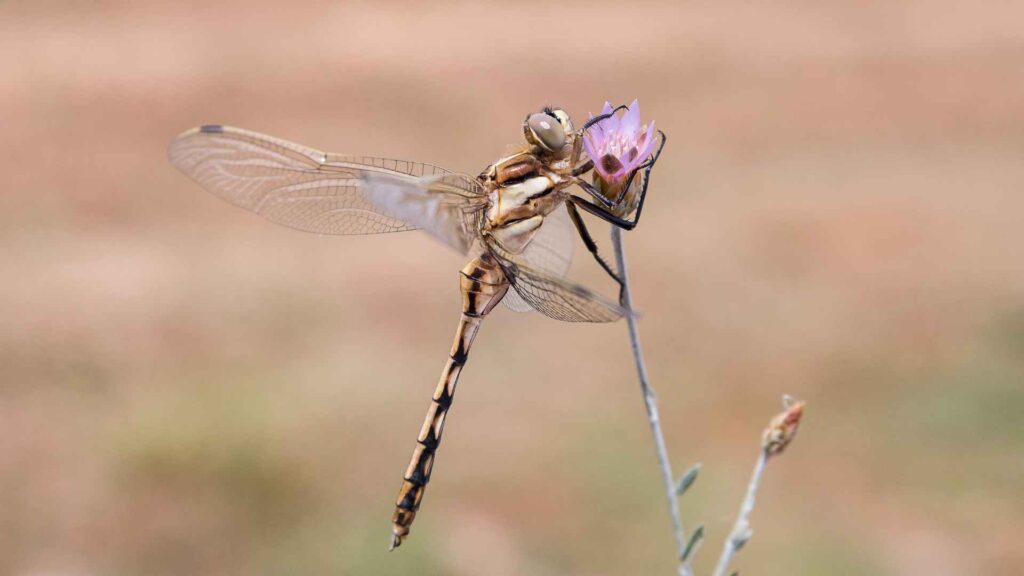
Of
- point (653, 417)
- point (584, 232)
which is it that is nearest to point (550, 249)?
point (584, 232)

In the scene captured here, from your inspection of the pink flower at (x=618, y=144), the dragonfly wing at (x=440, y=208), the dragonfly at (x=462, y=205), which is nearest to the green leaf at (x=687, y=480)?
the dragonfly at (x=462, y=205)

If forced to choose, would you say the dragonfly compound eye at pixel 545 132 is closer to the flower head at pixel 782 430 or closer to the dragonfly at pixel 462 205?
the dragonfly at pixel 462 205

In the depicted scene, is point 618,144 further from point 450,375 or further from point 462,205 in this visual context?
point 450,375

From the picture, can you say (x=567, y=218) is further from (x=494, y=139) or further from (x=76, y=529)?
(x=494, y=139)

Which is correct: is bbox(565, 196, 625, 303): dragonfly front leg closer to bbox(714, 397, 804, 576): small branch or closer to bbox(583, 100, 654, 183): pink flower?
bbox(583, 100, 654, 183): pink flower

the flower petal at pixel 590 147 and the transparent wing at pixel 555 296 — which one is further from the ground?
the flower petal at pixel 590 147

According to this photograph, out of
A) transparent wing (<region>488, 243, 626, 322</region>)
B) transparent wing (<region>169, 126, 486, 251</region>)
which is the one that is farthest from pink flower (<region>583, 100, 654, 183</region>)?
transparent wing (<region>169, 126, 486, 251</region>)
